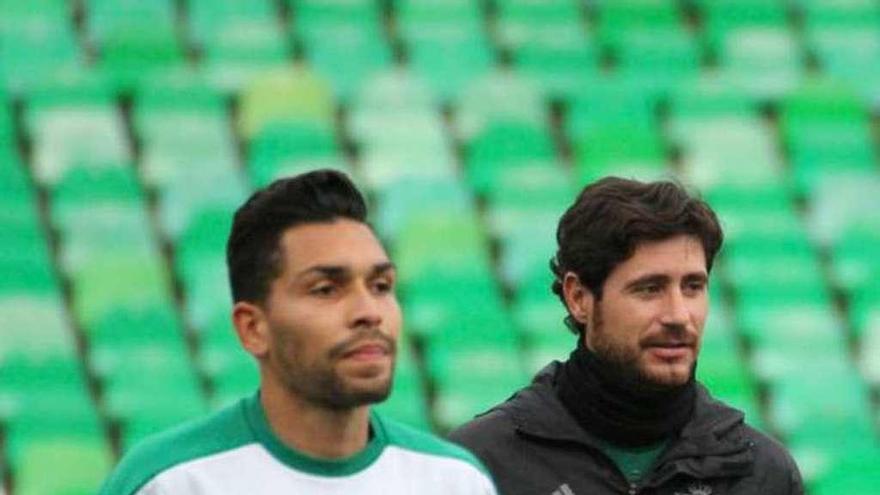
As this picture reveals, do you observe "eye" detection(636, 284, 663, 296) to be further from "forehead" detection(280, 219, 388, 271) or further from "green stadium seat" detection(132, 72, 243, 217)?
"green stadium seat" detection(132, 72, 243, 217)

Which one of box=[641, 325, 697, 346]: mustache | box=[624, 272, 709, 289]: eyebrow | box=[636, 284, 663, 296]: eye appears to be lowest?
box=[641, 325, 697, 346]: mustache

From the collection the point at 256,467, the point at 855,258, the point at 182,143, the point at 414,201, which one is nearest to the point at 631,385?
the point at 256,467

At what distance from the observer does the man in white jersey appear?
14.9 feet

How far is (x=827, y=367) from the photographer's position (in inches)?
383

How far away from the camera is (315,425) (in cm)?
464

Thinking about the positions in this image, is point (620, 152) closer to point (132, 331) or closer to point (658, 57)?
point (658, 57)

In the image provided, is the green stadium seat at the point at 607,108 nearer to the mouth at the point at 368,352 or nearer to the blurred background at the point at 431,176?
the blurred background at the point at 431,176

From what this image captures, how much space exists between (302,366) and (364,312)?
138mm

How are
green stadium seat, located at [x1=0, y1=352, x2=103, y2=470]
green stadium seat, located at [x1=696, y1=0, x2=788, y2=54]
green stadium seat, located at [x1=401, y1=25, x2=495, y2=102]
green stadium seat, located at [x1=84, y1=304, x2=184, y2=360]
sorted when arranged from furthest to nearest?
green stadium seat, located at [x1=696, y1=0, x2=788, y2=54] → green stadium seat, located at [x1=401, y1=25, x2=495, y2=102] → green stadium seat, located at [x1=84, y1=304, x2=184, y2=360] → green stadium seat, located at [x1=0, y1=352, x2=103, y2=470]

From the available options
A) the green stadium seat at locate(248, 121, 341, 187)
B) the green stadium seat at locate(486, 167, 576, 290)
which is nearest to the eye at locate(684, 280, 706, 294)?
the green stadium seat at locate(486, 167, 576, 290)

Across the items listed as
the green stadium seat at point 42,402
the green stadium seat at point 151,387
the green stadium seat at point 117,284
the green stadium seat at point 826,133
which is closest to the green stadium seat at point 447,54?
the green stadium seat at point 826,133

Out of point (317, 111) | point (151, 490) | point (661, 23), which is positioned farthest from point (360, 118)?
point (151, 490)

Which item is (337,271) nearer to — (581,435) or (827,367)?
(581,435)


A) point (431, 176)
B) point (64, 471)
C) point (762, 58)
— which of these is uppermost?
point (762, 58)
